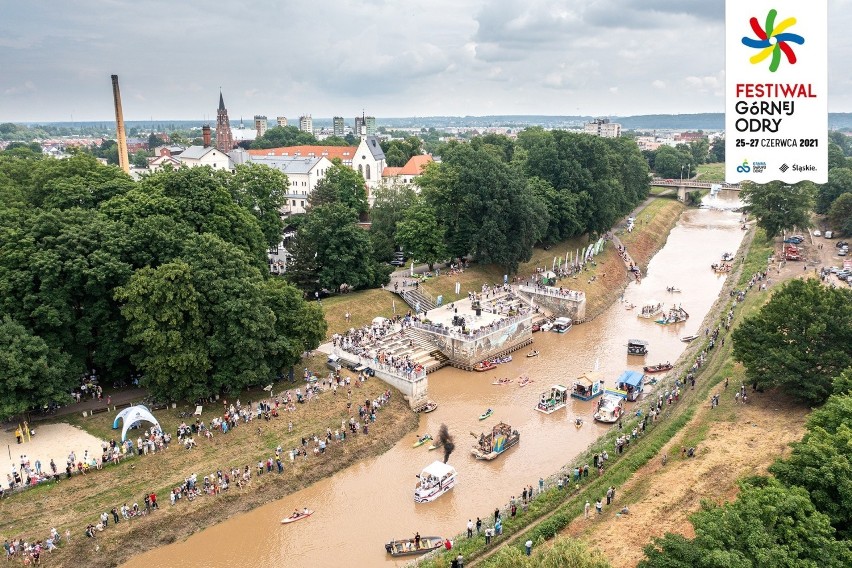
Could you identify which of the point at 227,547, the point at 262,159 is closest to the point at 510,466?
the point at 227,547

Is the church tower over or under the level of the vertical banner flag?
over

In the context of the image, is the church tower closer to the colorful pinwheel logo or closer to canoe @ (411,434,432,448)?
canoe @ (411,434,432,448)

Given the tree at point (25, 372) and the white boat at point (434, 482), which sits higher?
the tree at point (25, 372)

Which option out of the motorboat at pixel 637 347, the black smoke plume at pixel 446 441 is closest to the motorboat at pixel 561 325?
the motorboat at pixel 637 347

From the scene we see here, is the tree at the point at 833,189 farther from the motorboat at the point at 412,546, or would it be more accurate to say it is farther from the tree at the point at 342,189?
the motorboat at the point at 412,546

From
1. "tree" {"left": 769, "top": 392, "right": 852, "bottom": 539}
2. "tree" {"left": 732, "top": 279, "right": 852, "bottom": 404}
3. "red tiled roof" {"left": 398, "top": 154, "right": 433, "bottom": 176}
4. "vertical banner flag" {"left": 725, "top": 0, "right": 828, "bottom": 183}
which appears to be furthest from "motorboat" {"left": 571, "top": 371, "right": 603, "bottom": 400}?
"red tiled roof" {"left": 398, "top": 154, "right": 433, "bottom": 176}

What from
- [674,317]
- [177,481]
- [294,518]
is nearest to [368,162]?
[674,317]
